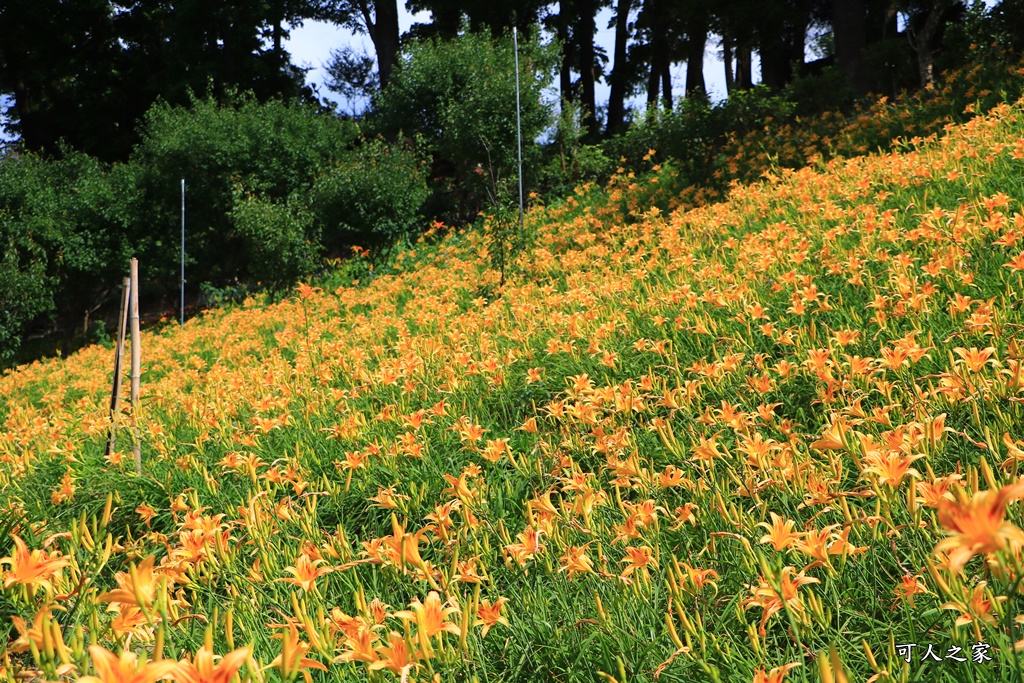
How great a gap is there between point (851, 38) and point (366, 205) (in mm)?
8280

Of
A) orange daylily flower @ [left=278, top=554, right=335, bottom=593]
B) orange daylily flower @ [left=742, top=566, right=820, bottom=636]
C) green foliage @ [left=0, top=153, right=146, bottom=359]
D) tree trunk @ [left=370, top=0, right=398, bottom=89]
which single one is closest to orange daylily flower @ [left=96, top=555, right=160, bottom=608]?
orange daylily flower @ [left=278, top=554, right=335, bottom=593]

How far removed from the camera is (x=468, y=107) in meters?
12.9

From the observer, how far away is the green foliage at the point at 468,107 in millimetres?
12750

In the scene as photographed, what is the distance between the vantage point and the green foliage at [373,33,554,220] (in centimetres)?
1275

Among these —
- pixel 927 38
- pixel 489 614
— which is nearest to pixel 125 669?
pixel 489 614

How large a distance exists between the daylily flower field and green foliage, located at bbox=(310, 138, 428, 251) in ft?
22.8

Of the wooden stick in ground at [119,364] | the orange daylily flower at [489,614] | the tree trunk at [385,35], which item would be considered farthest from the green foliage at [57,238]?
the orange daylily flower at [489,614]

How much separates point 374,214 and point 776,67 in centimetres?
1079

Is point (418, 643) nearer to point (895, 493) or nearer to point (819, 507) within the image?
point (895, 493)

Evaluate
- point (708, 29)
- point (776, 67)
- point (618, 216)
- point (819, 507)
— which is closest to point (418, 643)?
point (819, 507)

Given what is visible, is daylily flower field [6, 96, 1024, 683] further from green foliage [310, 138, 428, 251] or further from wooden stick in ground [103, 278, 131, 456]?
green foliage [310, 138, 428, 251]

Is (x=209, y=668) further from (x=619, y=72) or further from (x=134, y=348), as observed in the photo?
(x=619, y=72)

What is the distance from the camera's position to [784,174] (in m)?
6.55

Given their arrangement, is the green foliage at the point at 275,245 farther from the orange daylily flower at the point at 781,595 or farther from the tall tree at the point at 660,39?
the orange daylily flower at the point at 781,595
